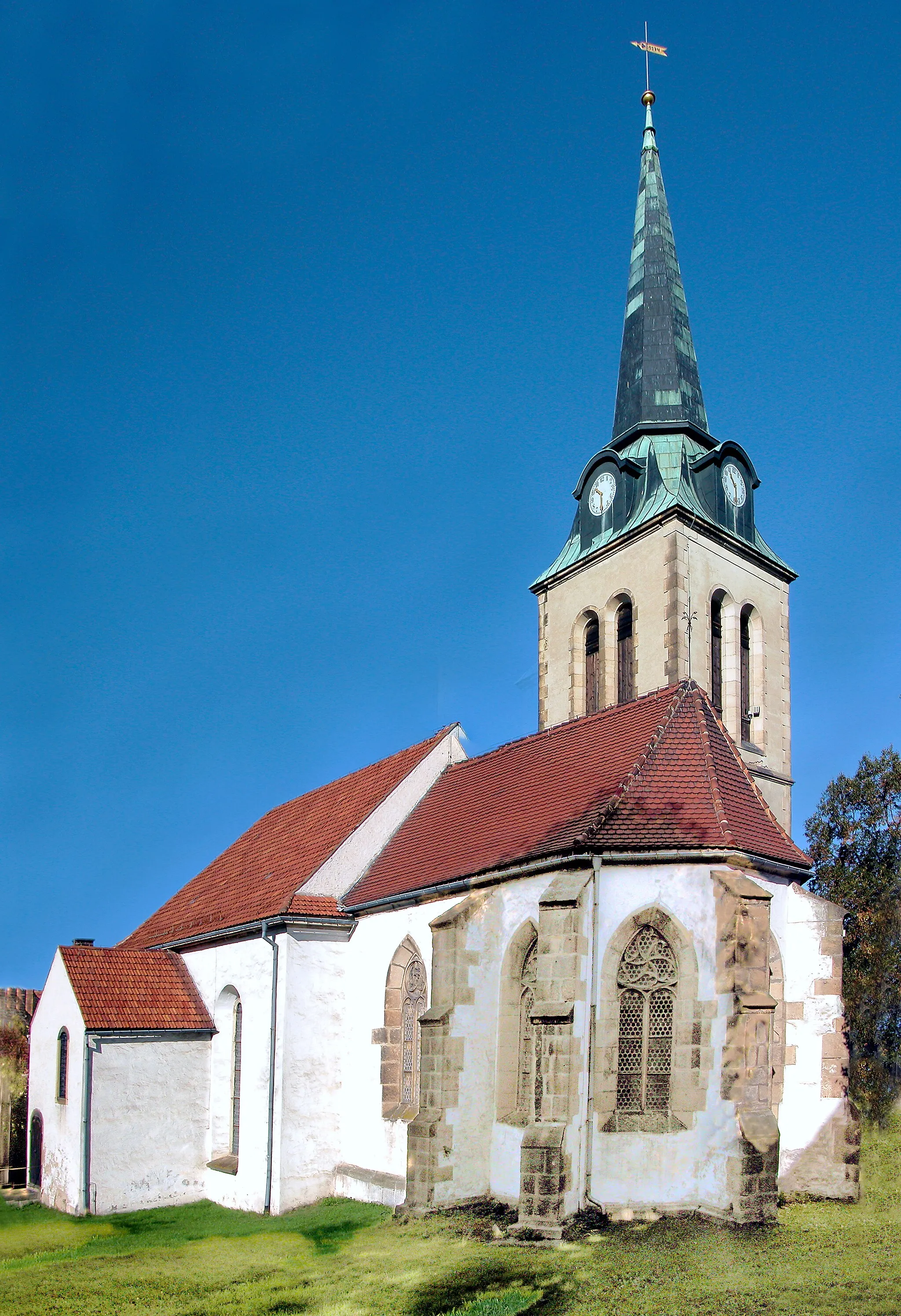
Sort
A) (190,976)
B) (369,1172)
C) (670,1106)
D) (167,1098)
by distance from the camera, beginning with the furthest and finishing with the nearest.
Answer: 1. (190,976)
2. (167,1098)
3. (369,1172)
4. (670,1106)

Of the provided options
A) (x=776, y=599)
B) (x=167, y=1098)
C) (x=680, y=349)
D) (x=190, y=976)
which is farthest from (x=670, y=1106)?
(x=680, y=349)

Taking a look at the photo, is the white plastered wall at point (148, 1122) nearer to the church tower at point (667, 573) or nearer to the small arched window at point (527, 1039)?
the small arched window at point (527, 1039)

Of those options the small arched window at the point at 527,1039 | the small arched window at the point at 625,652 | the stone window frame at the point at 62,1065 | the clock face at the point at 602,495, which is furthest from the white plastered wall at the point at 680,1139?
the clock face at the point at 602,495

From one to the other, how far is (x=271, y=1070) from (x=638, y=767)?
8.85 meters

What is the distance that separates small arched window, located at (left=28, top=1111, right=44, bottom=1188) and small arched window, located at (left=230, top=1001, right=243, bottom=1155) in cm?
426

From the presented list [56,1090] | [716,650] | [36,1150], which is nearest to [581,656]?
[716,650]

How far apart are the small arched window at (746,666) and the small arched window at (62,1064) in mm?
15912

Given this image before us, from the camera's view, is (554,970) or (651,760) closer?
(554,970)

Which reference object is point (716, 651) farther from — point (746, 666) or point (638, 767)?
point (638, 767)

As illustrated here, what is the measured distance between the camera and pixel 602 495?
2941 cm

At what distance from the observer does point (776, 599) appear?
93.6 feet

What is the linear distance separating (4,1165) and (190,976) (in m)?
7.00

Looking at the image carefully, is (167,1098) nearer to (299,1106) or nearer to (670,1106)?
(299,1106)

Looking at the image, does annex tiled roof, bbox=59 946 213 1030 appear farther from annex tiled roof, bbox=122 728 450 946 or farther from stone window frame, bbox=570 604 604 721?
stone window frame, bbox=570 604 604 721
